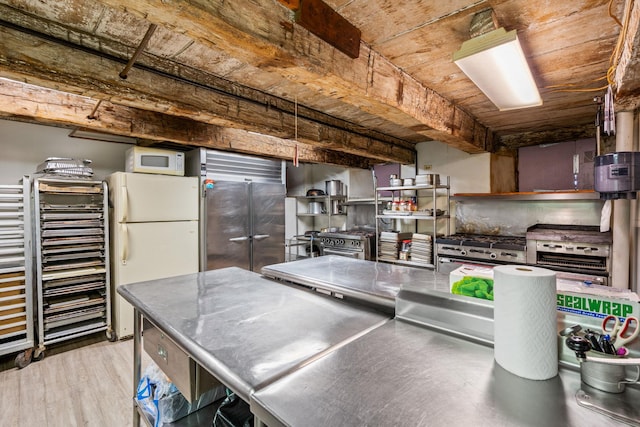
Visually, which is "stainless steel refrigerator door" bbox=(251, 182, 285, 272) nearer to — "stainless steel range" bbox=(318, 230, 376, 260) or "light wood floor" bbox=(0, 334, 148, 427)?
"stainless steel range" bbox=(318, 230, 376, 260)

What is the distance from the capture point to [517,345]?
904mm

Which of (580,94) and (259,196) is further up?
(580,94)

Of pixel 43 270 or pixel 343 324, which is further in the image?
pixel 43 270

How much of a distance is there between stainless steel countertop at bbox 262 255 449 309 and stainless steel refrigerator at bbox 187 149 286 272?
7.57 feet

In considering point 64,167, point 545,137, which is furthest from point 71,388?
point 545,137

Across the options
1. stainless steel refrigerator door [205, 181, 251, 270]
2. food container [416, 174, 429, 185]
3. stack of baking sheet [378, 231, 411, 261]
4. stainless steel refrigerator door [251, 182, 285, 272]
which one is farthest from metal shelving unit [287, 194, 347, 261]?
food container [416, 174, 429, 185]

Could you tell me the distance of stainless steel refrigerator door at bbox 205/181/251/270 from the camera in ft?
13.7

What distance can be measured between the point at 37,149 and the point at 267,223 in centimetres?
300

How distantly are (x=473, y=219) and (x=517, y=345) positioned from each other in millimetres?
3975

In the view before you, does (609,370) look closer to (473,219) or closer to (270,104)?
(270,104)

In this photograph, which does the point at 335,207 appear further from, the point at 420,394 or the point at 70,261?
the point at 420,394

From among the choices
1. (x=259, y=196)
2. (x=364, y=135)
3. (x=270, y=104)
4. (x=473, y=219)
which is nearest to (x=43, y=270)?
(x=259, y=196)

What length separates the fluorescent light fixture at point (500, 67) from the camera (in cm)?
156

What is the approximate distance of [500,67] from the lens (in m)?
1.83
